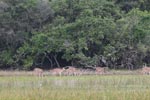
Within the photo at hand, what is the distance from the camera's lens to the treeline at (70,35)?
1462 inches

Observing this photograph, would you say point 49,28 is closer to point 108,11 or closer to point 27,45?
point 27,45

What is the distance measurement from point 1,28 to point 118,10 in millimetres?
9828

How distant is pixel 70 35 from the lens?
125 feet

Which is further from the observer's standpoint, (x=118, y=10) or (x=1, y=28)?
(x=118, y=10)

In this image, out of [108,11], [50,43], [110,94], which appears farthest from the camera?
[108,11]

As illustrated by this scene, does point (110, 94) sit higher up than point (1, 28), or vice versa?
point (110, 94)

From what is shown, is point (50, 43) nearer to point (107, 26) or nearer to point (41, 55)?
point (41, 55)

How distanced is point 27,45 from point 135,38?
329 inches

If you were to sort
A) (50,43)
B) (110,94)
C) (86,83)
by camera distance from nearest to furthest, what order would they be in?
1. (110,94)
2. (86,83)
3. (50,43)

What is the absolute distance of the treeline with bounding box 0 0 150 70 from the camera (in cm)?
3712

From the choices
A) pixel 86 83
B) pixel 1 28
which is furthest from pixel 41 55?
pixel 86 83

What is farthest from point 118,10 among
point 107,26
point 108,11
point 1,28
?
point 1,28

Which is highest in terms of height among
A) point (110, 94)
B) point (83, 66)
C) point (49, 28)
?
point (110, 94)

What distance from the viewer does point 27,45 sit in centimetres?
3784
